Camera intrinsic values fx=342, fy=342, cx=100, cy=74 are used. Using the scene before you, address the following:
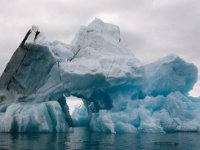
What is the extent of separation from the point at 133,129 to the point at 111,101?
4137mm

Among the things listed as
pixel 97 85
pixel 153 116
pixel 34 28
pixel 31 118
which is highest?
pixel 34 28

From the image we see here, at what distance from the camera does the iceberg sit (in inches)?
1061

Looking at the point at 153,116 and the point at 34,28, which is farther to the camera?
the point at 153,116

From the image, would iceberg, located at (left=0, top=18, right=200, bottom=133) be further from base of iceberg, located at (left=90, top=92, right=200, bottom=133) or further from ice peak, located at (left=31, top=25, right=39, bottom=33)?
ice peak, located at (left=31, top=25, right=39, bottom=33)

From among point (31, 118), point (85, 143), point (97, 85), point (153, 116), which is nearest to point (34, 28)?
point (97, 85)

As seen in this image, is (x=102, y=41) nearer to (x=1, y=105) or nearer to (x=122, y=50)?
(x=122, y=50)

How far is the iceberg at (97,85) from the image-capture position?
1061 inches

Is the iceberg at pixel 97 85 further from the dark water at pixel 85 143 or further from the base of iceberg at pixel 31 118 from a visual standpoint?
the dark water at pixel 85 143

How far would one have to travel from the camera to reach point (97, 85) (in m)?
31.5

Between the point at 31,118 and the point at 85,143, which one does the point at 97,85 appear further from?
the point at 85,143

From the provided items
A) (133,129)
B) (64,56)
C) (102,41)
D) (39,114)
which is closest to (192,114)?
(133,129)

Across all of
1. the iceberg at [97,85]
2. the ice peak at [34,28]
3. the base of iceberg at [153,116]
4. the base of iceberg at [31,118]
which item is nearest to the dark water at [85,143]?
the base of iceberg at [31,118]

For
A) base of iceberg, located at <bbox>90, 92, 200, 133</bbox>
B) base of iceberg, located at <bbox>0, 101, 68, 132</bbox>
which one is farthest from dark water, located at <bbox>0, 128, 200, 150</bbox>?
base of iceberg, located at <bbox>90, 92, 200, 133</bbox>

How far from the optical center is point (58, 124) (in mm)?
26625
